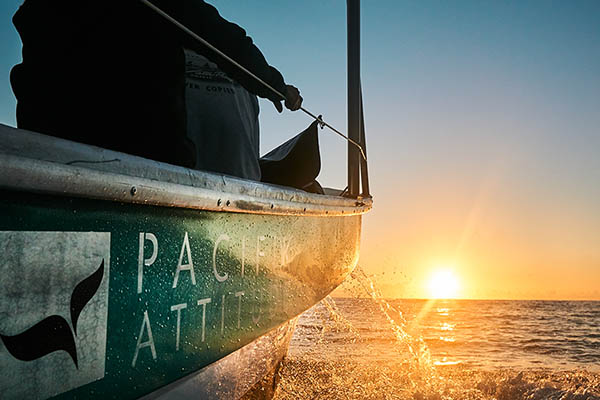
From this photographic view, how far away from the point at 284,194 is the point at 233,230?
1.48ft

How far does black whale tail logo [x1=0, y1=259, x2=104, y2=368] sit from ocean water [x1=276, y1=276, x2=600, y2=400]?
2668mm

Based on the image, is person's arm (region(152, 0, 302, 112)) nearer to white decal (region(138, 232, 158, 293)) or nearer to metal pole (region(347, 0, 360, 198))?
white decal (region(138, 232, 158, 293))

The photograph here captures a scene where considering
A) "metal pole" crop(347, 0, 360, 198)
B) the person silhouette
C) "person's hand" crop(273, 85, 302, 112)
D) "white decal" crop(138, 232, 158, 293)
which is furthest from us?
"metal pole" crop(347, 0, 360, 198)

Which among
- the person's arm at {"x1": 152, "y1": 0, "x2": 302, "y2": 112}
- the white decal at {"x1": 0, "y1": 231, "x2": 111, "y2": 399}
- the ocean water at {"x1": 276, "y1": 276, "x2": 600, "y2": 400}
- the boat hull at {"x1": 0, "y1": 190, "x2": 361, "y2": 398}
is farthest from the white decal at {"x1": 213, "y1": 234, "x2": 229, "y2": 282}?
the ocean water at {"x1": 276, "y1": 276, "x2": 600, "y2": 400}

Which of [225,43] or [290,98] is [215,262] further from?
[290,98]

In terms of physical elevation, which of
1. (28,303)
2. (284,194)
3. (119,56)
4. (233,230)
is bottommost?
(28,303)

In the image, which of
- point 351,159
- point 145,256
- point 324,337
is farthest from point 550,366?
point 145,256

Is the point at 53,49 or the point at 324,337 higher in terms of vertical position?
the point at 53,49

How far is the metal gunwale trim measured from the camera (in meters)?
0.79

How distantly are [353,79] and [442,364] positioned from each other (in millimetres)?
9944

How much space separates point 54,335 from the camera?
0.89m

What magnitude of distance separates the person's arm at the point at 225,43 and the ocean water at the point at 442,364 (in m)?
1.97

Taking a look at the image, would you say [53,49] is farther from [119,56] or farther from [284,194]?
[284,194]

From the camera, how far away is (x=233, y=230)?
1.55 m
